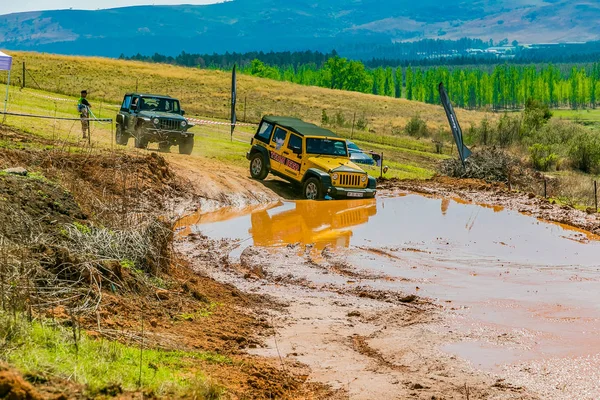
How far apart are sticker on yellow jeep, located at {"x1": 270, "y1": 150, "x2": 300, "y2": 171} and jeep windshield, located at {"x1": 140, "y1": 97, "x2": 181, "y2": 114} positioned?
5.89 m

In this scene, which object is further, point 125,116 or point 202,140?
point 202,140

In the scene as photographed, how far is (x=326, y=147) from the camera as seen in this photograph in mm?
24781


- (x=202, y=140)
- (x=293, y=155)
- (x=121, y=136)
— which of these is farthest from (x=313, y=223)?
(x=202, y=140)

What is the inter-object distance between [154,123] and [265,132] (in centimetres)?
452

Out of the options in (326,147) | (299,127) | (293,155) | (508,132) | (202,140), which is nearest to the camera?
(293,155)

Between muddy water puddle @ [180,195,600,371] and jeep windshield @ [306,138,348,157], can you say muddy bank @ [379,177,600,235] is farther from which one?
jeep windshield @ [306,138,348,157]

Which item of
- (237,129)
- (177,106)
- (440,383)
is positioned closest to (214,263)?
(440,383)

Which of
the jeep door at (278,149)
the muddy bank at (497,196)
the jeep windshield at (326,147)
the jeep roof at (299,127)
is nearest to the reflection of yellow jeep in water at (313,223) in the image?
the jeep windshield at (326,147)

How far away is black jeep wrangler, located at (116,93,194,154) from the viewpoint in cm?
2808

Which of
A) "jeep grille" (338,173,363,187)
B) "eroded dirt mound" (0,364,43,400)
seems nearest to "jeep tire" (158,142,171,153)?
A: "jeep grille" (338,173,363,187)

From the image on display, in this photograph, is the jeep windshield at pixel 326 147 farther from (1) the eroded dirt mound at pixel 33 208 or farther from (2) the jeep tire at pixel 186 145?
(1) the eroded dirt mound at pixel 33 208

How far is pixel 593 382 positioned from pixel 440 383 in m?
1.86

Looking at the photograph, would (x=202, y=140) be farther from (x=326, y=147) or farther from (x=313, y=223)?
(x=313, y=223)

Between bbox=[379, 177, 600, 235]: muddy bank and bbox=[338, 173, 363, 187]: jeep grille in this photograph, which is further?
bbox=[338, 173, 363, 187]: jeep grille
